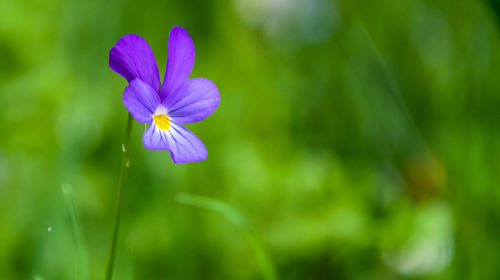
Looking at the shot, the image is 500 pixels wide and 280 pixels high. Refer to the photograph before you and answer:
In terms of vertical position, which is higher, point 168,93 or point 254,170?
point 254,170

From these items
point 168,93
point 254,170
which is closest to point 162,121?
point 168,93

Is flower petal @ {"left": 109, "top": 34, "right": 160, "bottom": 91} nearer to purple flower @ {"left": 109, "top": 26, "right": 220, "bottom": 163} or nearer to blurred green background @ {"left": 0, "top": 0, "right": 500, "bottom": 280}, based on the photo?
purple flower @ {"left": 109, "top": 26, "right": 220, "bottom": 163}

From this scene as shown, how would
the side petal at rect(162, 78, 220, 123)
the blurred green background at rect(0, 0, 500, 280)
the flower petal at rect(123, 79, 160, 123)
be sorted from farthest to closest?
the blurred green background at rect(0, 0, 500, 280)
the side petal at rect(162, 78, 220, 123)
the flower petal at rect(123, 79, 160, 123)

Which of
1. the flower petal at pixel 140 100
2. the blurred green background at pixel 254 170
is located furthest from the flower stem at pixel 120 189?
the blurred green background at pixel 254 170

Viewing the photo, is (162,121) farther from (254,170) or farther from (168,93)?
(254,170)

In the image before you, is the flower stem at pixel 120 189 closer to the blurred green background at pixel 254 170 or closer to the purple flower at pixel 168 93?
the purple flower at pixel 168 93

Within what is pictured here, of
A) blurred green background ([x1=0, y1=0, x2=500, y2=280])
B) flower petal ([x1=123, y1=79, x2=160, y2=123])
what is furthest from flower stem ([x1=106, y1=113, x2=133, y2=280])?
blurred green background ([x1=0, y1=0, x2=500, y2=280])

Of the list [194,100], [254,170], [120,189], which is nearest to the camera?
[120,189]

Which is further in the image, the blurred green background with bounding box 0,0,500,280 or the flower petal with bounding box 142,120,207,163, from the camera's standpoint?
the blurred green background with bounding box 0,0,500,280
